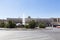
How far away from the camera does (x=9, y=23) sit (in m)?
32.2

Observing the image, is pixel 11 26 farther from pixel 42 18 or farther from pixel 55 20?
pixel 55 20

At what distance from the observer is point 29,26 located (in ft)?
105

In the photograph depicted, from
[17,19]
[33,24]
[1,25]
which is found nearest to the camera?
[33,24]

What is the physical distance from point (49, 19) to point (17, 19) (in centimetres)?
1409

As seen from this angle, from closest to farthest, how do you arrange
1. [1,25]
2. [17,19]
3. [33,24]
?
1. [33,24]
2. [1,25]
3. [17,19]

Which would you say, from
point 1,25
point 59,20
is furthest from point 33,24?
point 59,20

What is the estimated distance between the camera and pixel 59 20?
63031 mm

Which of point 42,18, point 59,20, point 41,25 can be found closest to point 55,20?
point 59,20

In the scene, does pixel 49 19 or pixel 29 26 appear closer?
pixel 29 26

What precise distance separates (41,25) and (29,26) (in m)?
3.00

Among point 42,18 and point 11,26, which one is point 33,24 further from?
point 42,18

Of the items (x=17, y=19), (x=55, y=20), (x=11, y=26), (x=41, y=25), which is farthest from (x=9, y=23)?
(x=55, y=20)

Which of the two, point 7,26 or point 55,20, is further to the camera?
point 55,20

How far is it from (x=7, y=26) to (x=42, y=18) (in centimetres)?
2957
